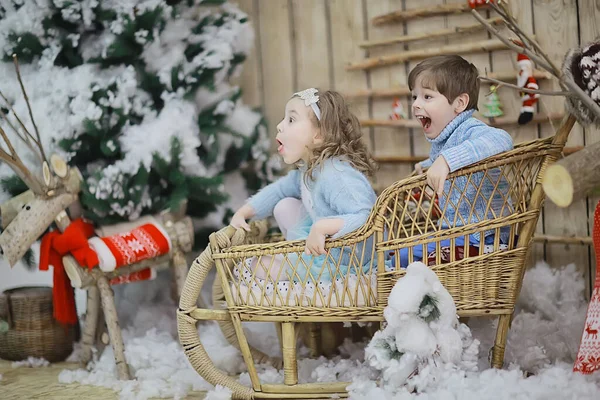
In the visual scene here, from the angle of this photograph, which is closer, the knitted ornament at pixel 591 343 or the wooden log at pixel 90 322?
the knitted ornament at pixel 591 343

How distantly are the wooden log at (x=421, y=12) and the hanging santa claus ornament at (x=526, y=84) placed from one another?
0.31 m

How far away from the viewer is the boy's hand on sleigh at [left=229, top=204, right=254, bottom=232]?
2406 mm

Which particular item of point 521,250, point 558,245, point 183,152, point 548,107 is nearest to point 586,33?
point 548,107

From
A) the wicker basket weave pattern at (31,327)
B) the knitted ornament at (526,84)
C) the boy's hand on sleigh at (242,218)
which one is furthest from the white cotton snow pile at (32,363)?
the knitted ornament at (526,84)

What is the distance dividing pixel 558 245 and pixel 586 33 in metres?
0.77

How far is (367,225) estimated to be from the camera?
202 centimetres

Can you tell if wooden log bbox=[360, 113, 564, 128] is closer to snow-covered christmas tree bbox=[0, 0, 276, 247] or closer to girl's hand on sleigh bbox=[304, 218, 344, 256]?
snow-covered christmas tree bbox=[0, 0, 276, 247]

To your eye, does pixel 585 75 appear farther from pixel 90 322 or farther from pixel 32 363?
pixel 32 363

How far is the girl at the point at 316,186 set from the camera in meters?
2.13

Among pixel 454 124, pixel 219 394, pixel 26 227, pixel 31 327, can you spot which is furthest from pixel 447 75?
pixel 31 327

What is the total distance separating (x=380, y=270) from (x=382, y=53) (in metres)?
1.31

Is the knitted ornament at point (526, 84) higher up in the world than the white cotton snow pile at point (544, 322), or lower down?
higher up

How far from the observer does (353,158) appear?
2307 mm

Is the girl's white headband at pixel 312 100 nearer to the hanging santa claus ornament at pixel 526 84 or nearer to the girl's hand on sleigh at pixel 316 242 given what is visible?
the girl's hand on sleigh at pixel 316 242
